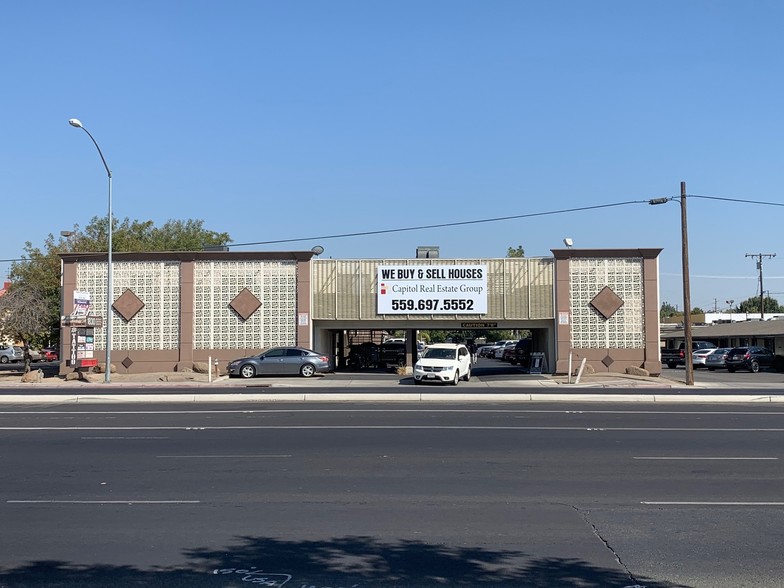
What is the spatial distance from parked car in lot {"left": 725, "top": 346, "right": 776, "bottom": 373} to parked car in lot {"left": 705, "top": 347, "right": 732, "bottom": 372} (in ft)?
1.65

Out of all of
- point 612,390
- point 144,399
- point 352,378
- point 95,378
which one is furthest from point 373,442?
point 95,378

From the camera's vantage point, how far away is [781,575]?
21.4 feet

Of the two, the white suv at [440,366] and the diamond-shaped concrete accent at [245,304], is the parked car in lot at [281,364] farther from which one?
the white suv at [440,366]

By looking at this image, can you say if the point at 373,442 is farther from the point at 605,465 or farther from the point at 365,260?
the point at 365,260

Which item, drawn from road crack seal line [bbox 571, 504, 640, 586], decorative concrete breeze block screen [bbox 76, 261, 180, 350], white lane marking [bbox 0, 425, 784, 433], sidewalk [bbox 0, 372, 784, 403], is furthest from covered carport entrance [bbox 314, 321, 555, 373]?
road crack seal line [bbox 571, 504, 640, 586]

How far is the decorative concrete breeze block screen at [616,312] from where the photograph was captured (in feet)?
125

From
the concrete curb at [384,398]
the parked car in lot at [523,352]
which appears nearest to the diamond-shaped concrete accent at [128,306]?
the concrete curb at [384,398]

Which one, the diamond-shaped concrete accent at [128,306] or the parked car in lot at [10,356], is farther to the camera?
the parked car in lot at [10,356]

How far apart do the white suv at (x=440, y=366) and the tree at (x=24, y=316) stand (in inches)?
743

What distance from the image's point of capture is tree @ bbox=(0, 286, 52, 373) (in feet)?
124

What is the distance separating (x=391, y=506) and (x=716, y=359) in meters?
43.9

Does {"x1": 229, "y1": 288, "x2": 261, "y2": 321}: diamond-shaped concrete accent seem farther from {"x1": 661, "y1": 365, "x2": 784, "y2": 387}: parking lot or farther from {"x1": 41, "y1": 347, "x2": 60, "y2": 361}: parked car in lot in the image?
{"x1": 41, "y1": 347, "x2": 60, "y2": 361}: parked car in lot

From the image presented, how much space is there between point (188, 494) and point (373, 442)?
506 centimetres

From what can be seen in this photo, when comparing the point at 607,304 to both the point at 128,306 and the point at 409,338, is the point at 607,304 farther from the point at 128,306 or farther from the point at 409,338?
the point at 128,306
